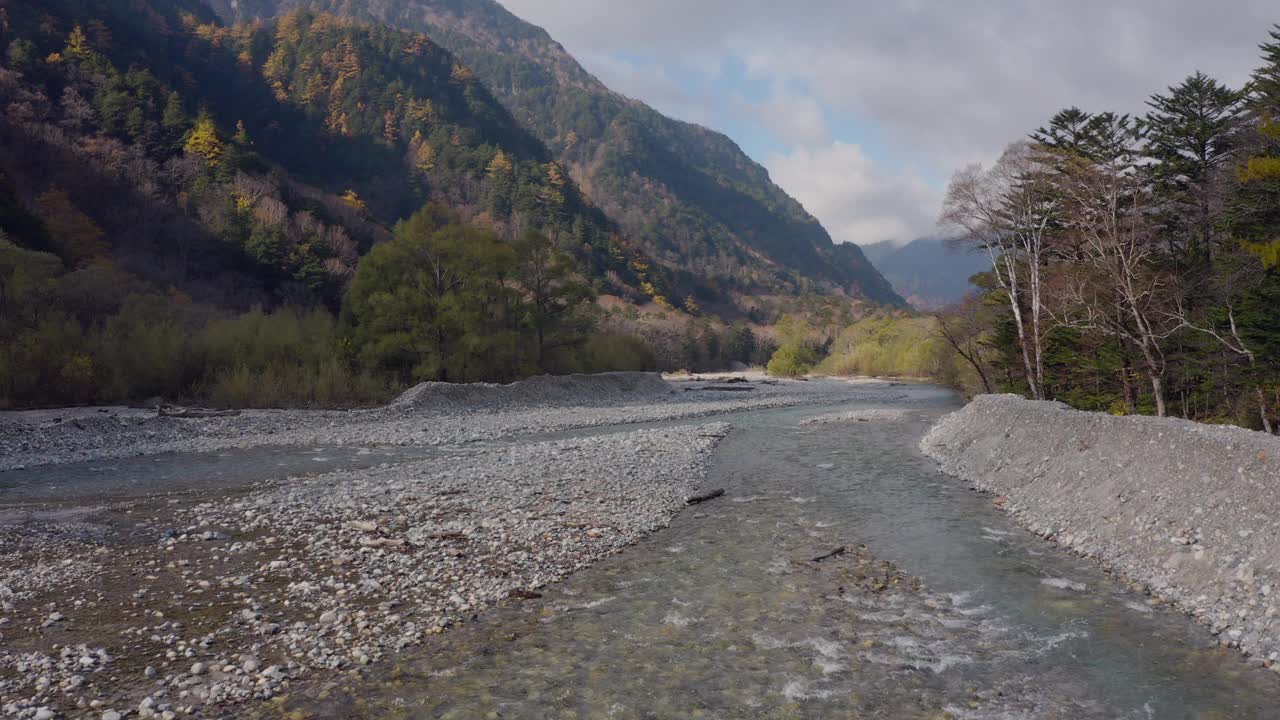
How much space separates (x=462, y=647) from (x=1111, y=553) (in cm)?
955

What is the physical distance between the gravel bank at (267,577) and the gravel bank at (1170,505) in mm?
7286

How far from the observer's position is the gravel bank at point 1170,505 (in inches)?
317

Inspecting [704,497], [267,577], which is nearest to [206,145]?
[704,497]

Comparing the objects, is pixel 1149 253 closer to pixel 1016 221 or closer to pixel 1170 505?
pixel 1016 221

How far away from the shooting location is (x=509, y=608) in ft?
27.1

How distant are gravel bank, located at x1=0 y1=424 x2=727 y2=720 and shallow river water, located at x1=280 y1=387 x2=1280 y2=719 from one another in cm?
75

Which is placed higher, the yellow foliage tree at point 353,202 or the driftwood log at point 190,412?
the yellow foliage tree at point 353,202

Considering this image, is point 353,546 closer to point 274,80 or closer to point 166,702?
point 166,702

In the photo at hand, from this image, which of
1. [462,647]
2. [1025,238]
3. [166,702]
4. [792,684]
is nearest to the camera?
[166,702]

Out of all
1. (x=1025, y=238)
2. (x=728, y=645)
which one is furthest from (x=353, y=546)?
(x=1025, y=238)

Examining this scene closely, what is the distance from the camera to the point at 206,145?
77.6 meters

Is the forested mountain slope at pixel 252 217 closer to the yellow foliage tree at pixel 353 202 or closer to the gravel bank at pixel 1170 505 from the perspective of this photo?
the yellow foliage tree at pixel 353 202

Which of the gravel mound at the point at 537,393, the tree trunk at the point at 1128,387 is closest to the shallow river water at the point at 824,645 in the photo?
the tree trunk at the point at 1128,387

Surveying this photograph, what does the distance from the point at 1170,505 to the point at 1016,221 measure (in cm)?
2300
